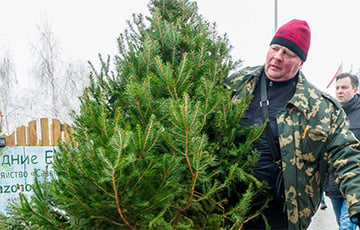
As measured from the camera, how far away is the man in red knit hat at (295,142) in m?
2.10

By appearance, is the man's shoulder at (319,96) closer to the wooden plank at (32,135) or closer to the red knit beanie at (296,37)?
the red knit beanie at (296,37)

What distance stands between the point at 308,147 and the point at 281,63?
0.56m

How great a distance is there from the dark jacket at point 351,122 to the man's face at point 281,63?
2.47 m

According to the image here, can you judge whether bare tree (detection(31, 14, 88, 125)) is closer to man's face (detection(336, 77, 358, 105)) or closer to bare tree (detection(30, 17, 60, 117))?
bare tree (detection(30, 17, 60, 117))

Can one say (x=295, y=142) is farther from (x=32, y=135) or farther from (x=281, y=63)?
(x=32, y=135)

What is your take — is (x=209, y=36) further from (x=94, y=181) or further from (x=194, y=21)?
(x=94, y=181)

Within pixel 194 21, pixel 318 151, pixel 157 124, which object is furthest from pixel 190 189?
pixel 194 21

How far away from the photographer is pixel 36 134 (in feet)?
19.8

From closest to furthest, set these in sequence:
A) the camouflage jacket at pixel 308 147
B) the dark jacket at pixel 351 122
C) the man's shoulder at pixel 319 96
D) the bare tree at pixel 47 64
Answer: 1. the camouflage jacket at pixel 308 147
2. the man's shoulder at pixel 319 96
3. the dark jacket at pixel 351 122
4. the bare tree at pixel 47 64

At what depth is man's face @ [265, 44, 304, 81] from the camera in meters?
2.25

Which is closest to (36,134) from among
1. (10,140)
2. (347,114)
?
(10,140)

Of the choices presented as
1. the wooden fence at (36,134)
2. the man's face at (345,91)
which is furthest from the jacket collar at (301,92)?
the wooden fence at (36,134)

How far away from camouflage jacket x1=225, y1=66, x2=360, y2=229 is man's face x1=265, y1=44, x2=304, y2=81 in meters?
0.19

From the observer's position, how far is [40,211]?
1.51 m
